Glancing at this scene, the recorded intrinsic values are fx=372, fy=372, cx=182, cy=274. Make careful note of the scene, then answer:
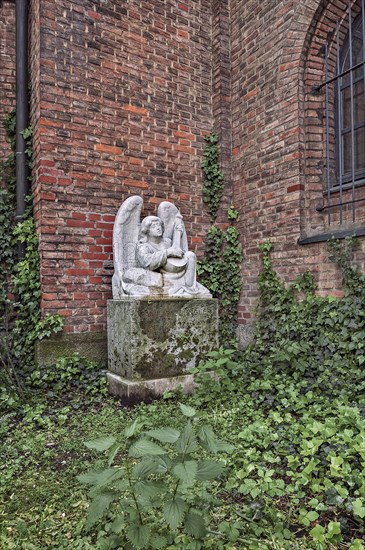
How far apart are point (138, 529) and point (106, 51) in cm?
509

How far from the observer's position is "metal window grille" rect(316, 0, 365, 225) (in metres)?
4.24

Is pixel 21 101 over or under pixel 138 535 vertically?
over

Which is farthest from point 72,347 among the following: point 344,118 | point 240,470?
point 344,118

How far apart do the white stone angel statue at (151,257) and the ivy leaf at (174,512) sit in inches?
99.0

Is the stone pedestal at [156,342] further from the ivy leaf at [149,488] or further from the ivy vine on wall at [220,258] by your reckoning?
the ivy leaf at [149,488]

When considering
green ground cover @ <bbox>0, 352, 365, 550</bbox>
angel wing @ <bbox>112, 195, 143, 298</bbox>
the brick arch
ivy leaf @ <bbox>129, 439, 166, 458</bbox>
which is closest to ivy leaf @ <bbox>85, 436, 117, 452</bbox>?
ivy leaf @ <bbox>129, 439, 166, 458</bbox>

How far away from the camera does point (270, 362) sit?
4.05m

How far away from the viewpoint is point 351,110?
162 inches

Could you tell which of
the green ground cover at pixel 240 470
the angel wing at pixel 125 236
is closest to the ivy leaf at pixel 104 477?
the green ground cover at pixel 240 470

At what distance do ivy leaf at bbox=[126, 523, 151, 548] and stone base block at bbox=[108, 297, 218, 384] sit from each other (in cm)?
223

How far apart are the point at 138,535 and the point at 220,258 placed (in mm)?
4282

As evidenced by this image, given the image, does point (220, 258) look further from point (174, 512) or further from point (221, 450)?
point (174, 512)

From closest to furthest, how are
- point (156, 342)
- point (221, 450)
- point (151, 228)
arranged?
point (221, 450) < point (156, 342) < point (151, 228)

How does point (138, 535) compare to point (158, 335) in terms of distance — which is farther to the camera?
point (158, 335)
